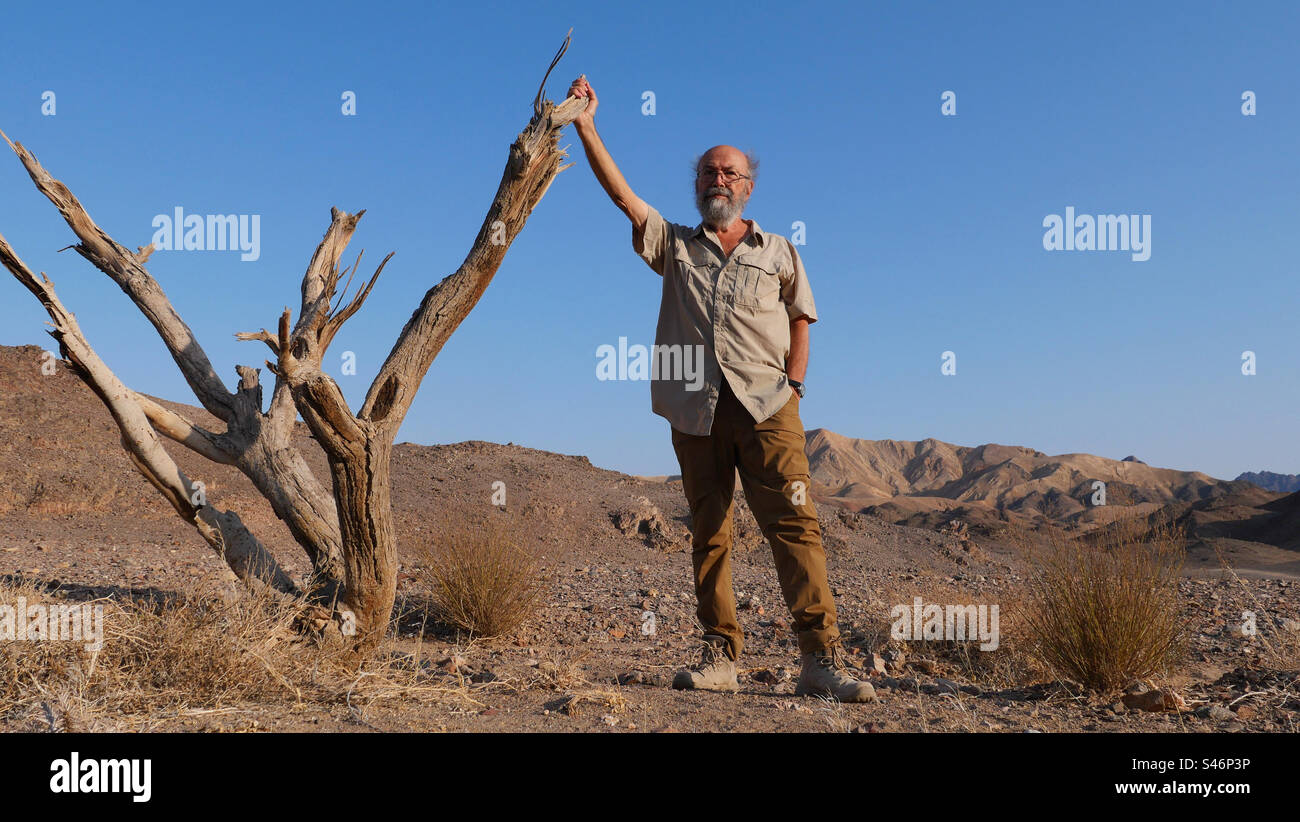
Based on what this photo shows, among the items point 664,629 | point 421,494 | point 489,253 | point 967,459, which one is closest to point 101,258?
point 489,253

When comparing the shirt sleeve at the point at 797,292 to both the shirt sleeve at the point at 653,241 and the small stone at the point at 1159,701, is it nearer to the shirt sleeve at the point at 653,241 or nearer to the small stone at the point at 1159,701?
the shirt sleeve at the point at 653,241

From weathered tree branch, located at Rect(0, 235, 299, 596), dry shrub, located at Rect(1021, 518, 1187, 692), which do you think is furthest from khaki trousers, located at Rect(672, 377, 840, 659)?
weathered tree branch, located at Rect(0, 235, 299, 596)

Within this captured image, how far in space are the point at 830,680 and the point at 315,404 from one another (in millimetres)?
2535

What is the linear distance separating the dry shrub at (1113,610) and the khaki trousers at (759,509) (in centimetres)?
122

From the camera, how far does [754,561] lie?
1253cm

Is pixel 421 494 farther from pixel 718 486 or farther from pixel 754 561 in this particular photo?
pixel 718 486

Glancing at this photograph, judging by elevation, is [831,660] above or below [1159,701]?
above

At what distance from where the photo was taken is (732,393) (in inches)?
147

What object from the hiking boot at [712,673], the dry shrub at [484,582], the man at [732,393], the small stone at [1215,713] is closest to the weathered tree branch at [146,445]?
the dry shrub at [484,582]

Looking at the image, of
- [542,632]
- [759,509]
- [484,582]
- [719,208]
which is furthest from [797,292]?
[542,632]

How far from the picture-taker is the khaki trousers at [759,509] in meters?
3.66

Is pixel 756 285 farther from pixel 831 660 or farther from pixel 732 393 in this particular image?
pixel 831 660

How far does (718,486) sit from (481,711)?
4.61 feet

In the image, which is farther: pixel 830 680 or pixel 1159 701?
pixel 830 680
